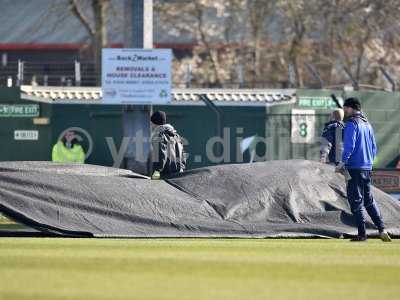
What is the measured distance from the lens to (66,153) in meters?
28.1

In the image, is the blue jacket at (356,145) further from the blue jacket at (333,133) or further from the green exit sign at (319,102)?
the green exit sign at (319,102)

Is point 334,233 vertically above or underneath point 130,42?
underneath

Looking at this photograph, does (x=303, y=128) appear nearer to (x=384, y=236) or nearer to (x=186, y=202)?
(x=186, y=202)

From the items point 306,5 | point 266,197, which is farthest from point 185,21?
point 266,197

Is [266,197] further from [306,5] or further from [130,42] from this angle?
[306,5]

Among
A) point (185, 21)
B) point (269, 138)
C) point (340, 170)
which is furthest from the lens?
point (185, 21)


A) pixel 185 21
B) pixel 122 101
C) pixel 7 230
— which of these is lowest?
pixel 7 230

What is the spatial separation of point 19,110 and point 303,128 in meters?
6.63

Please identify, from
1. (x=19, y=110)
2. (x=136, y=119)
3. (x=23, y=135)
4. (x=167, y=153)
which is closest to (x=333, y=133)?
(x=167, y=153)

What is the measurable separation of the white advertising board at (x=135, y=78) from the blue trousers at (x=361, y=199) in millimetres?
10624

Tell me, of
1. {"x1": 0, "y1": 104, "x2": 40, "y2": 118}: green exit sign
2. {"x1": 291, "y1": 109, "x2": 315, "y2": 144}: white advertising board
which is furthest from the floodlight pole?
{"x1": 291, "y1": 109, "x2": 315, "y2": 144}: white advertising board

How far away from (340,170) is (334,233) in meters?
1.09

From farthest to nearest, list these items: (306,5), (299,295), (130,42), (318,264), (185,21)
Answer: (185,21), (306,5), (130,42), (318,264), (299,295)

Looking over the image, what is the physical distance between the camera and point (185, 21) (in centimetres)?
4850
